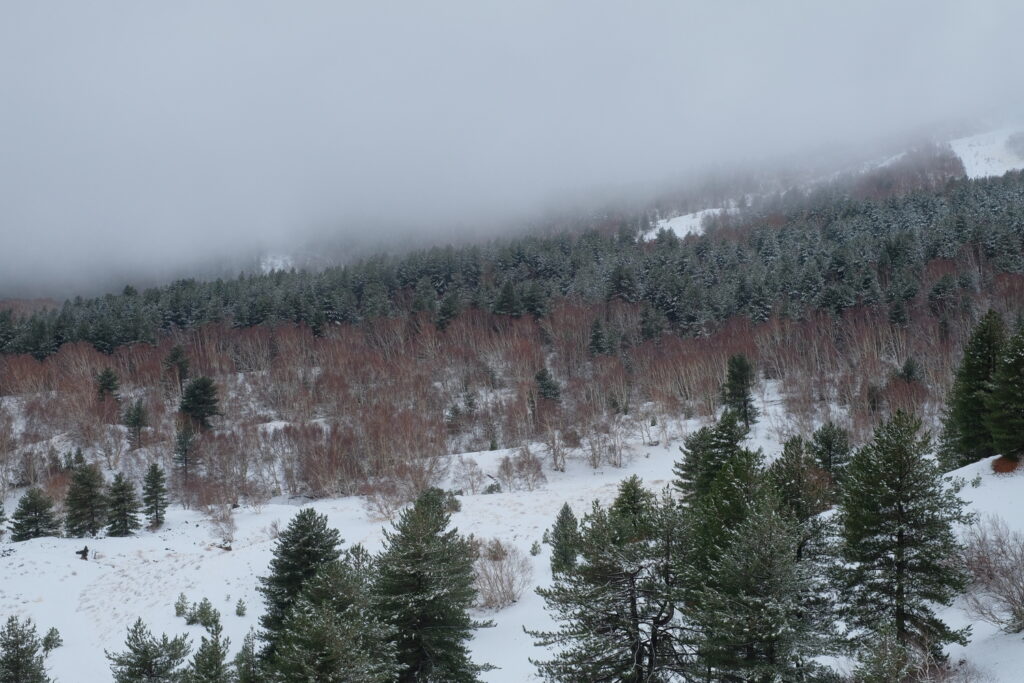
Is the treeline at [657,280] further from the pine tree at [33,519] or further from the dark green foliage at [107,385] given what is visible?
the pine tree at [33,519]

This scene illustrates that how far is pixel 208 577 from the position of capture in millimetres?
28984

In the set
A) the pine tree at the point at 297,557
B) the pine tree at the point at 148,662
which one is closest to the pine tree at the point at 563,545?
the pine tree at the point at 297,557

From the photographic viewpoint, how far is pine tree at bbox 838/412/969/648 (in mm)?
14211

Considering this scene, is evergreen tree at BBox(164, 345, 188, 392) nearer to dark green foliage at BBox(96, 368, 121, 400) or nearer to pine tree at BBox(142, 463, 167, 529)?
dark green foliage at BBox(96, 368, 121, 400)

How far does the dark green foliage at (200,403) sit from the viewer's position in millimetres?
61500

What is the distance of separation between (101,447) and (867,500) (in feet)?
221

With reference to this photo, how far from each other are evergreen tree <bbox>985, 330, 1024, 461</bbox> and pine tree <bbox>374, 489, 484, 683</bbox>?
2256cm

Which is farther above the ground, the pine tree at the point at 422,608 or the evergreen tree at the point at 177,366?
the evergreen tree at the point at 177,366

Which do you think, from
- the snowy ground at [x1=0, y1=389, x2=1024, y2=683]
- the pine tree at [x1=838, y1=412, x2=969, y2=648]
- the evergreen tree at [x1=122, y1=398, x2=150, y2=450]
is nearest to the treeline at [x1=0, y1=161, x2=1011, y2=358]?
the evergreen tree at [x1=122, y1=398, x2=150, y2=450]

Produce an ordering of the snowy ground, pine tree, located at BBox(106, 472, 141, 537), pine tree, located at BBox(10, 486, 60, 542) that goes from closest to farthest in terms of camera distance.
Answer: the snowy ground < pine tree, located at BBox(10, 486, 60, 542) < pine tree, located at BBox(106, 472, 141, 537)

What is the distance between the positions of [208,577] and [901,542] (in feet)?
105

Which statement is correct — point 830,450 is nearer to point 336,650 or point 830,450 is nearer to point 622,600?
point 622,600

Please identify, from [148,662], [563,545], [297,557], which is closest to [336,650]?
[148,662]

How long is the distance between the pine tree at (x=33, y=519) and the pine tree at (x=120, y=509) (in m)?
3.08
